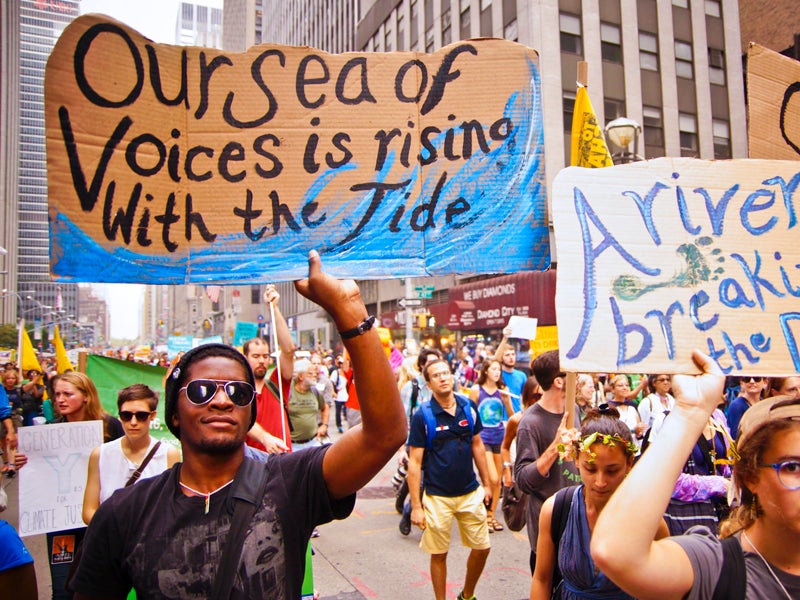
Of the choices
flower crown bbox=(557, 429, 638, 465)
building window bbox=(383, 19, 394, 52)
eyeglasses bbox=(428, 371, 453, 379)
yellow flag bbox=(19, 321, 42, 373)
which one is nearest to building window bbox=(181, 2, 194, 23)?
building window bbox=(383, 19, 394, 52)

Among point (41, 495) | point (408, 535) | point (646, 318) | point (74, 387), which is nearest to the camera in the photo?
point (646, 318)

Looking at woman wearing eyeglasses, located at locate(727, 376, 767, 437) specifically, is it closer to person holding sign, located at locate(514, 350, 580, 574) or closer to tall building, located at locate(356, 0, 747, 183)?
person holding sign, located at locate(514, 350, 580, 574)

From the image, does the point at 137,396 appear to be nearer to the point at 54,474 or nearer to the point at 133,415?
the point at 133,415

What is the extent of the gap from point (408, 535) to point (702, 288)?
494cm

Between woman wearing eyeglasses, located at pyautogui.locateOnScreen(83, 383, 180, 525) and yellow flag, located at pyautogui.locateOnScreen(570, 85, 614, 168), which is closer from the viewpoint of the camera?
yellow flag, located at pyautogui.locateOnScreen(570, 85, 614, 168)

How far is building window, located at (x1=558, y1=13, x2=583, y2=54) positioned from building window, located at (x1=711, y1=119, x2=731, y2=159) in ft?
24.8

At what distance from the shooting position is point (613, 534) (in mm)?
1392

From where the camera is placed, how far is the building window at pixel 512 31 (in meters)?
25.0

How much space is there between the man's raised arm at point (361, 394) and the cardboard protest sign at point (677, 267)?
82 centimetres

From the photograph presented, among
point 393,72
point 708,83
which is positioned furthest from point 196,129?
point 708,83

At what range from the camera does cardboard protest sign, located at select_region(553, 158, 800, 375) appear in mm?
2330

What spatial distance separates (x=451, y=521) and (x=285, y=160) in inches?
124

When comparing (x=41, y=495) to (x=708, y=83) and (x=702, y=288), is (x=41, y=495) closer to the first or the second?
(x=702, y=288)

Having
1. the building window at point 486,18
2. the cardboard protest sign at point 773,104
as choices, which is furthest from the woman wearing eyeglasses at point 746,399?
the building window at point 486,18
